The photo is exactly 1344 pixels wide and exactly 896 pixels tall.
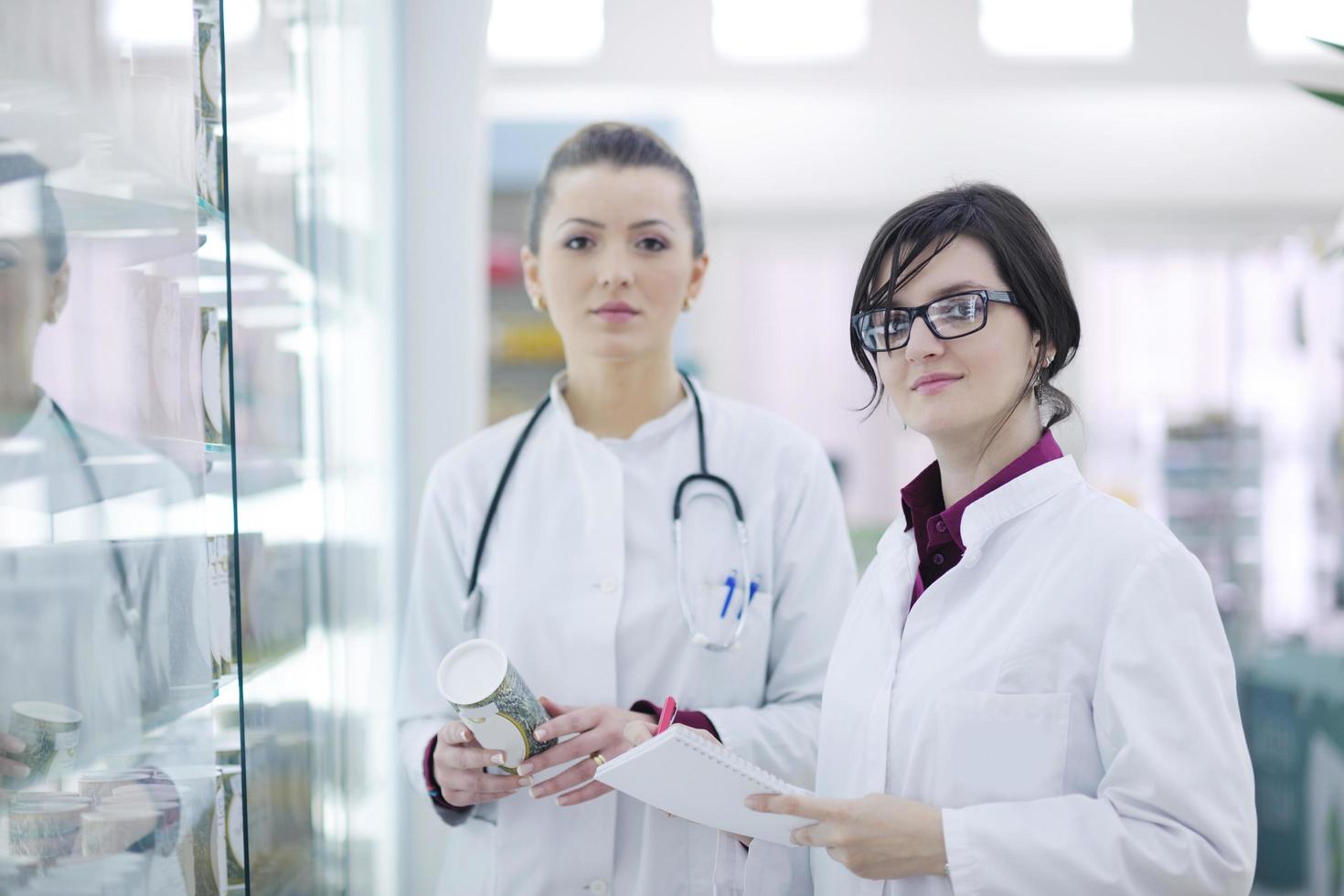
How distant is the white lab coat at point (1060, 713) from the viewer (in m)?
0.92

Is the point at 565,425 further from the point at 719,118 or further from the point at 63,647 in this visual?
the point at 719,118

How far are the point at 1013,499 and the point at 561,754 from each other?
0.63m

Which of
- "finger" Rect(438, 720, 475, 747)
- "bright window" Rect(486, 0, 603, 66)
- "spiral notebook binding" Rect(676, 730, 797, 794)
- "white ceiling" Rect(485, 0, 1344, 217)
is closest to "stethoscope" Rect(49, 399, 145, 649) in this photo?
"finger" Rect(438, 720, 475, 747)

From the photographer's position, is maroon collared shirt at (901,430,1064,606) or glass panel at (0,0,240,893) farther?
maroon collared shirt at (901,430,1064,606)

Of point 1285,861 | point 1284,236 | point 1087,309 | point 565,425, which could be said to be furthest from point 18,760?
point 1284,236

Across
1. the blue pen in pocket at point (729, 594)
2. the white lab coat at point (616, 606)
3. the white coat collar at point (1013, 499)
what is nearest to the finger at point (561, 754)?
the white lab coat at point (616, 606)

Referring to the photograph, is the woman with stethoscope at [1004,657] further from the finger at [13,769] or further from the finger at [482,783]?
the finger at [13,769]

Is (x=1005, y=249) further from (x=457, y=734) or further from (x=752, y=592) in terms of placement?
(x=457, y=734)

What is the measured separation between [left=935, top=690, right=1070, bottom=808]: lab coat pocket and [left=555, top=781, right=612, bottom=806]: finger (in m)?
0.49

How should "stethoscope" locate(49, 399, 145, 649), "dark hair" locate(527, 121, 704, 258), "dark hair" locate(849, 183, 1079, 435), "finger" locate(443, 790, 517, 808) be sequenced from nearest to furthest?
"stethoscope" locate(49, 399, 145, 649)
"dark hair" locate(849, 183, 1079, 435)
"finger" locate(443, 790, 517, 808)
"dark hair" locate(527, 121, 704, 258)

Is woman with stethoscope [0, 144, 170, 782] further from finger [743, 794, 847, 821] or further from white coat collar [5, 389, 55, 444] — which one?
finger [743, 794, 847, 821]

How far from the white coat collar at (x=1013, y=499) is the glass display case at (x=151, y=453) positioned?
2.73 feet

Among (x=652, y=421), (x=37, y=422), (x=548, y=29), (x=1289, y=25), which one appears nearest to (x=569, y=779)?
(x=652, y=421)

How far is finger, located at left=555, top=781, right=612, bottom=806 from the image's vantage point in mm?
1338
